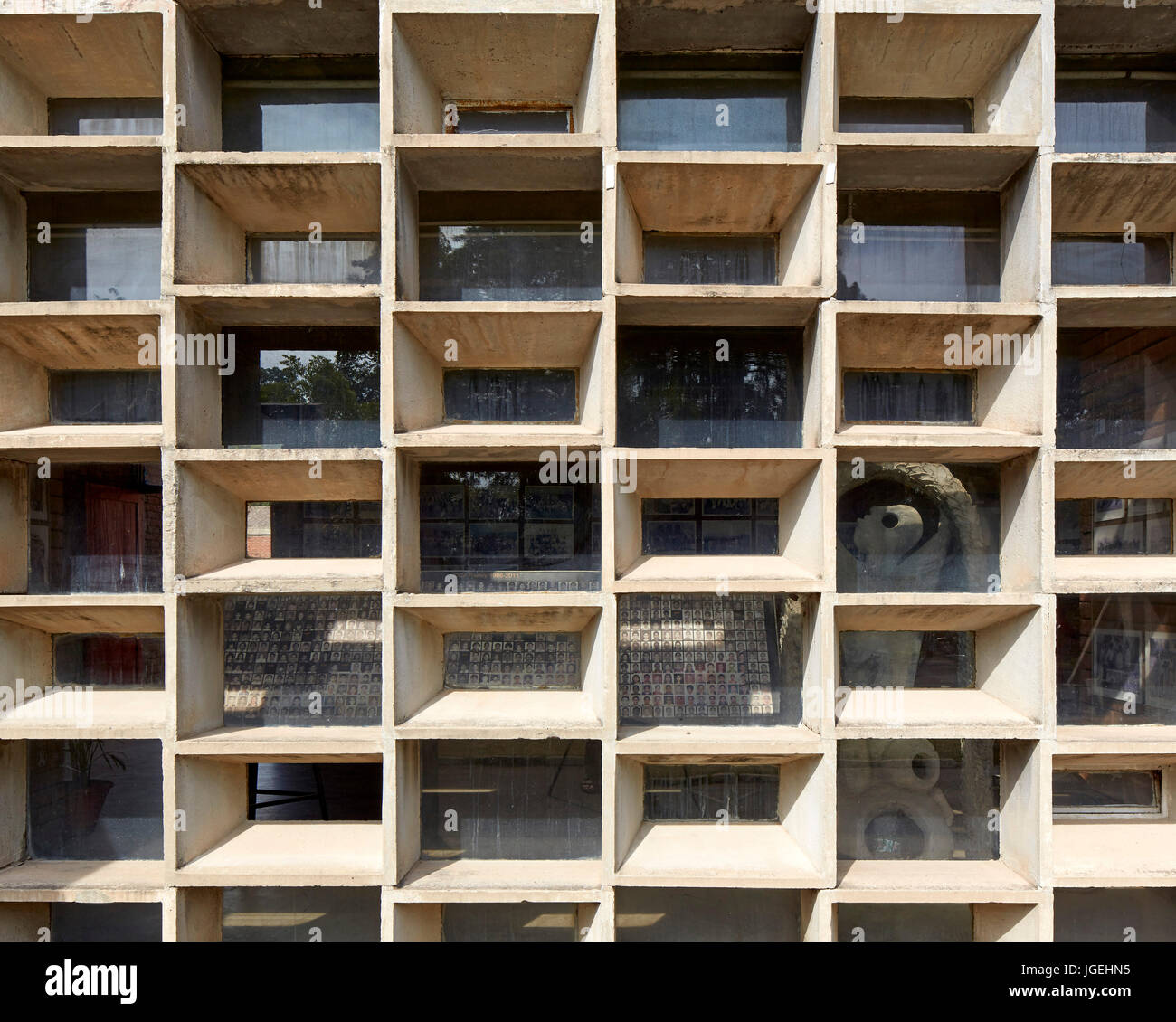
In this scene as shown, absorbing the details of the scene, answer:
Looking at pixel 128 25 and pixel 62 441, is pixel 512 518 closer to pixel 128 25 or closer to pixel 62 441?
pixel 62 441

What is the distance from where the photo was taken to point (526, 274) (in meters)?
4.09

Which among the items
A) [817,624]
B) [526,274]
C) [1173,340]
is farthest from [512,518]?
[1173,340]

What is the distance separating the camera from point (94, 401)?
158 inches

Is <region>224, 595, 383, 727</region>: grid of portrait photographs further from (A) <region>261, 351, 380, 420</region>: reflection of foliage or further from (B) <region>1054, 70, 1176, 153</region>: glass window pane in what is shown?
(B) <region>1054, 70, 1176, 153</region>: glass window pane

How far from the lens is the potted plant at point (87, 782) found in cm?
399

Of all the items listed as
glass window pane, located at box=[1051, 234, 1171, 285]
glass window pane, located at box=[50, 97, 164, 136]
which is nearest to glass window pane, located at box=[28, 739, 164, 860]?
glass window pane, located at box=[50, 97, 164, 136]

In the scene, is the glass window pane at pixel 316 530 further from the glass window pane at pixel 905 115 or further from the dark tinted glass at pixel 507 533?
the glass window pane at pixel 905 115

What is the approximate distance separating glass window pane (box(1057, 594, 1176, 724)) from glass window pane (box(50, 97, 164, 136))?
6.14 metres

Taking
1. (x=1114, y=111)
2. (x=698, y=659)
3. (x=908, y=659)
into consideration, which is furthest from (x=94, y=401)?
(x=1114, y=111)

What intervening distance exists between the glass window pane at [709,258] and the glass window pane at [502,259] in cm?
36

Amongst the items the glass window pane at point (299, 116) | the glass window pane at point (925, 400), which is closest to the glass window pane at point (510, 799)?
the glass window pane at point (925, 400)

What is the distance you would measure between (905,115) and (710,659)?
3451 millimetres
